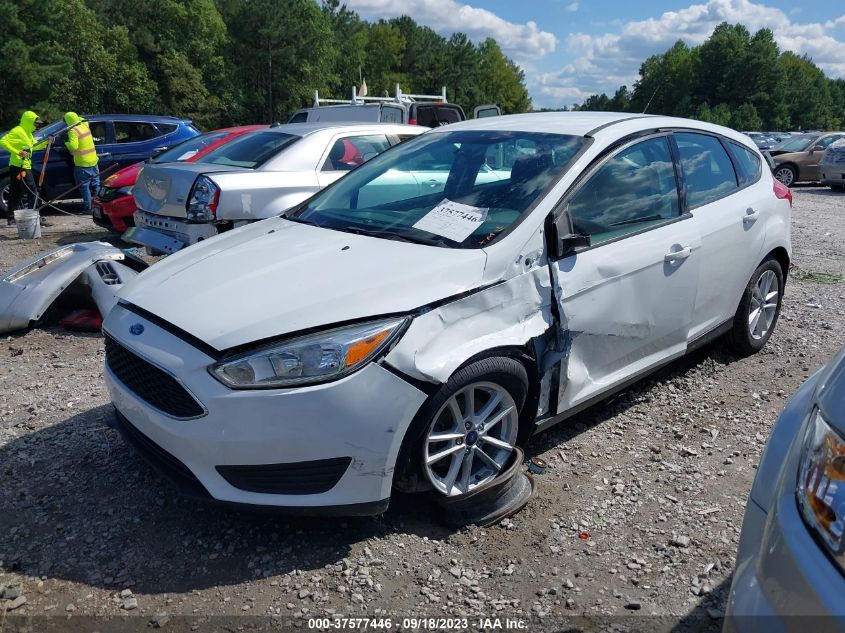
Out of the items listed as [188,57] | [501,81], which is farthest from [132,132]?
[501,81]

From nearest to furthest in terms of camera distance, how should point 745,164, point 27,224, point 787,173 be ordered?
point 745,164
point 27,224
point 787,173

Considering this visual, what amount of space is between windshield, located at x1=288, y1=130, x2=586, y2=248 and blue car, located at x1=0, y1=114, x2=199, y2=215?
8.76 meters

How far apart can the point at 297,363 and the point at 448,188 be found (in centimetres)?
157

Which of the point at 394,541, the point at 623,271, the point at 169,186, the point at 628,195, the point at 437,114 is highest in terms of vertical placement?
the point at 437,114

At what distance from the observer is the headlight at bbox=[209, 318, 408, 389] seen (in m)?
2.63

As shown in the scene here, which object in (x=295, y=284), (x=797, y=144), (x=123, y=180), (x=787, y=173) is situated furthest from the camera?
(x=797, y=144)

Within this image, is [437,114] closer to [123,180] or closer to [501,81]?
[123,180]

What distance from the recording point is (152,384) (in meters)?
2.85

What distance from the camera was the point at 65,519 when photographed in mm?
3098

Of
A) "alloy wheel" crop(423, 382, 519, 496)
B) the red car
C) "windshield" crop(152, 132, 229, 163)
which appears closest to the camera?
"alloy wheel" crop(423, 382, 519, 496)

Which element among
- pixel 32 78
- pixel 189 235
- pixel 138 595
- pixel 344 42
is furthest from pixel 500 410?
pixel 344 42

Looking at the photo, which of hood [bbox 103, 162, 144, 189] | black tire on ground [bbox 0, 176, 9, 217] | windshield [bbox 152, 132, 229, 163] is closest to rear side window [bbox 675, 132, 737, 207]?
windshield [bbox 152, 132, 229, 163]

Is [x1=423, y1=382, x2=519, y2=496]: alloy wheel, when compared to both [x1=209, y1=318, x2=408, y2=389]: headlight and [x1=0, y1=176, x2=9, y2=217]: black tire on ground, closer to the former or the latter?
[x1=209, y1=318, x2=408, y2=389]: headlight

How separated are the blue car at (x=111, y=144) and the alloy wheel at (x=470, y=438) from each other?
1021cm
